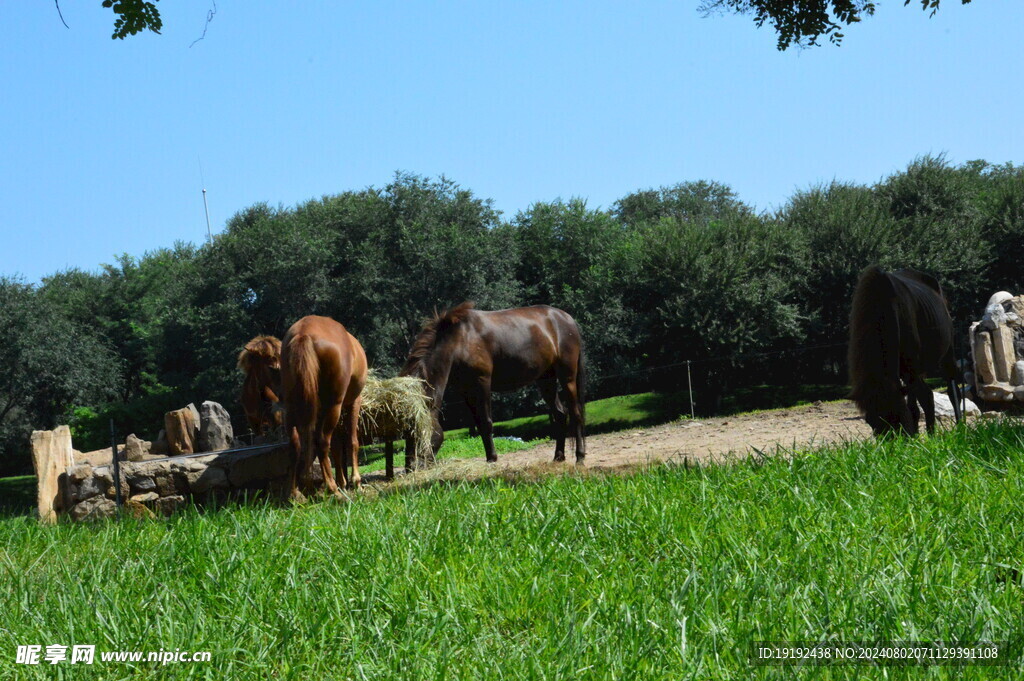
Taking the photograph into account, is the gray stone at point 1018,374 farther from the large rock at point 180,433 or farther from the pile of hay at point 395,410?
the large rock at point 180,433

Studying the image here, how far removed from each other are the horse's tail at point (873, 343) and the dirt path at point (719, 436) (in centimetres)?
332

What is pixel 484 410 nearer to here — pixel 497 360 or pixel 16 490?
pixel 497 360

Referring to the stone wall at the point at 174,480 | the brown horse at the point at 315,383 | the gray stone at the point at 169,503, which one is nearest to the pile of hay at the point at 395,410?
the brown horse at the point at 315,383

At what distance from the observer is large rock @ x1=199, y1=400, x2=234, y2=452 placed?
34.1 ft

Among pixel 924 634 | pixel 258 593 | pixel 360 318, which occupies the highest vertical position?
pixel 360 318

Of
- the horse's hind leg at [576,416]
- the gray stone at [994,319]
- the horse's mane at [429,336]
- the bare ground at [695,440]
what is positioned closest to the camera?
the bare ground at [695,440]

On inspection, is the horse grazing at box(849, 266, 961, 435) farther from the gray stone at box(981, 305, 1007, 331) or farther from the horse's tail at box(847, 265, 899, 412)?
the gray stone at box(981, 305, 1007, 331)

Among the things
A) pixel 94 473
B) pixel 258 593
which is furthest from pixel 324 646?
pixel 94 473

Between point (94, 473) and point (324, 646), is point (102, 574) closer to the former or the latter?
point (324, 646)

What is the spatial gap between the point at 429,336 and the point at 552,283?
83.3 ft

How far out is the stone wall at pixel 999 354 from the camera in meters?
12.1

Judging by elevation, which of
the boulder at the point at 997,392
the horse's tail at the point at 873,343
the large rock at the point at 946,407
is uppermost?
the horse's tail at the point at 873,343

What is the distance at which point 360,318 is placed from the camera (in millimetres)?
31547

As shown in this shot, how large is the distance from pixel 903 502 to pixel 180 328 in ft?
117
